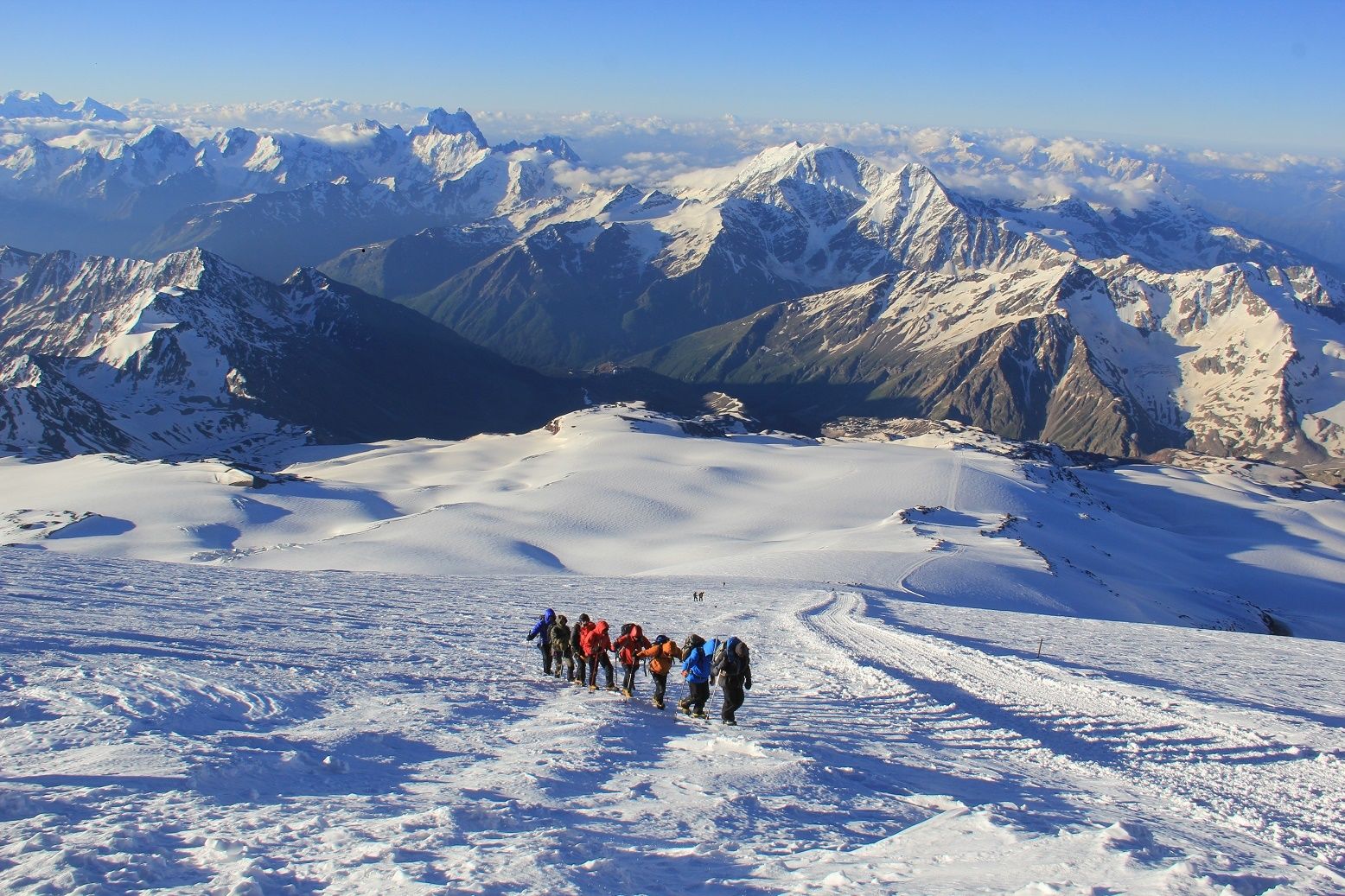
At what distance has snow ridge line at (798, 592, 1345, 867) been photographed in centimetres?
1187

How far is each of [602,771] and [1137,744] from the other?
9776 millimetres

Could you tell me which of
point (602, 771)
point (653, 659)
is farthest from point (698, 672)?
point (602, 771)

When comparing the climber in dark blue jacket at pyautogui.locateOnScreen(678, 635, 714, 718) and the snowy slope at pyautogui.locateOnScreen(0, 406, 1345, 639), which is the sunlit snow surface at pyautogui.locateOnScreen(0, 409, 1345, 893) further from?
the snowy slope at pyautogui.locateOnScreen(0, 406, 1345, 639)

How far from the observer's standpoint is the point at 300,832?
8680 millimetres

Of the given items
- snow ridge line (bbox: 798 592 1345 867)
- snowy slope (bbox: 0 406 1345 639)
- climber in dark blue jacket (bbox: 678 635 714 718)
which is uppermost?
climber in dark blue jacket (bbox: 678 635 714 718)

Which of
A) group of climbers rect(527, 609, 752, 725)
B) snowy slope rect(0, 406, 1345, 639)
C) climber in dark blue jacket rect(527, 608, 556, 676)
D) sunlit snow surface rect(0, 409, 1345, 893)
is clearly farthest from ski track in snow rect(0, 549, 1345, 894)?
snowy slope rect(0, 406, 1345, 639)

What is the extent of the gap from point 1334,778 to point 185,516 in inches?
3425

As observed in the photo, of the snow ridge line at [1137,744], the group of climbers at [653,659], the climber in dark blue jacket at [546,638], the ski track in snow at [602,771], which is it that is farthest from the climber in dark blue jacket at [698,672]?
the climber in dark blue jacket at [546,638]

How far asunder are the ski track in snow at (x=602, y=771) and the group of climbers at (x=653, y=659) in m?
0.56

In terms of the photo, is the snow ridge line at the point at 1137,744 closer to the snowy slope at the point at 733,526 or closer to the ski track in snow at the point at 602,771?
the ski track in snow at the point at 602,771

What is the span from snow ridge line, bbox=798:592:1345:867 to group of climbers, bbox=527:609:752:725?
3.58 meters

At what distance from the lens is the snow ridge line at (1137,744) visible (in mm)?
11874

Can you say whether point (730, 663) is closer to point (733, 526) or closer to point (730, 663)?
point (730, 663)

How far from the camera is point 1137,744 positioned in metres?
15.5
